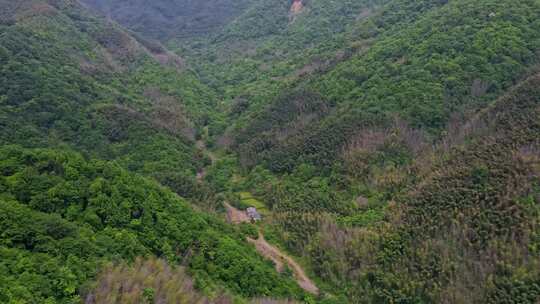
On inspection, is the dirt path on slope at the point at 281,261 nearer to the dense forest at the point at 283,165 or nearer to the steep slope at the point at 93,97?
the dense forest at the point at 283,165

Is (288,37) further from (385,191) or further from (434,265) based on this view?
(434,265)

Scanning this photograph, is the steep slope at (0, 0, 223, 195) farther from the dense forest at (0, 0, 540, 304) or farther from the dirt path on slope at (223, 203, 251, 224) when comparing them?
the dirt path on slope at (223, 203, 251, 224)

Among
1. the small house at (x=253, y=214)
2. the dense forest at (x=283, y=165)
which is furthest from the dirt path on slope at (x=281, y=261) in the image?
the small house at (x=253, y=214)

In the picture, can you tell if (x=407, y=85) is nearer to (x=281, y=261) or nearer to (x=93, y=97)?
(x=281, y=261)

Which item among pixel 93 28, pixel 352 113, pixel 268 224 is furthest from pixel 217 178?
pixel 93 28

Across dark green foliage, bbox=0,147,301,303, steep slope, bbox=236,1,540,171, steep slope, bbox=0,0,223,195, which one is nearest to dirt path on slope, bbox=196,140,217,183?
steep slope, bbox=0,0,223,195

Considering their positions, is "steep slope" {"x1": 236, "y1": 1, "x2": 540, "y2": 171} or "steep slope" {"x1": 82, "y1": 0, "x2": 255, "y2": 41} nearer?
"steep slope" {"x1": 236, "y1": 1, "x2": 540, "y2": 171}
